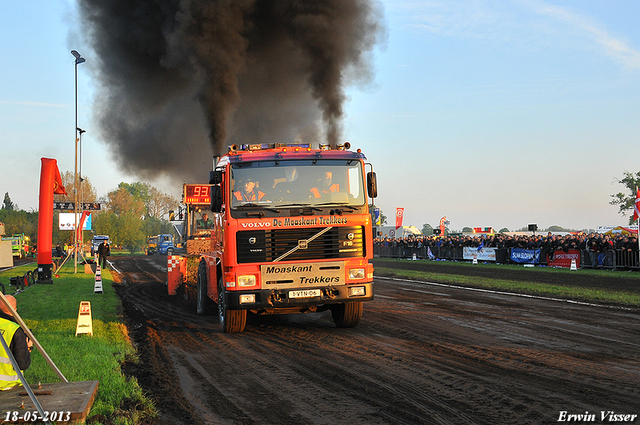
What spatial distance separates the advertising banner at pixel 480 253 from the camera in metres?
29.5

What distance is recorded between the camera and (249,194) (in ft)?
28.7

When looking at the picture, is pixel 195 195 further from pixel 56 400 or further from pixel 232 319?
pixel 56 400

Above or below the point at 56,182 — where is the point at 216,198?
below

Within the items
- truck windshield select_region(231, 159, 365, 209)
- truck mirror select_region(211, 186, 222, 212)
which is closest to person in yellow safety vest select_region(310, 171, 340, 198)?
truck windshield select_region(231, 159, 365, 209)

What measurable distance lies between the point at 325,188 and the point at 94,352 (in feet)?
14.1

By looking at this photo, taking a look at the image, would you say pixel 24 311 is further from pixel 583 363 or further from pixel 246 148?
pixel 583 363

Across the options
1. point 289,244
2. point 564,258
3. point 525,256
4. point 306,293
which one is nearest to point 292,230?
point 289,244

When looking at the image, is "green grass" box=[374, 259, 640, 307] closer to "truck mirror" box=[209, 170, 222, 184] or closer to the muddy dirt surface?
the muddy dirt surface

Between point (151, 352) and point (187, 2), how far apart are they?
1558cm

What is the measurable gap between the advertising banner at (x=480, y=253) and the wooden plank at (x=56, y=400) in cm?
2699

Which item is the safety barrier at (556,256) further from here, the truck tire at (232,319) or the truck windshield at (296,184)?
the truck tire at (232,319)

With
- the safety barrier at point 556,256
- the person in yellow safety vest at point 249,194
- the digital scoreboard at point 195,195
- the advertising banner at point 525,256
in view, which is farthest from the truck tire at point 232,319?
the advertising banner at point 525,256

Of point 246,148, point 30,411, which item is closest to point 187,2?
point 246,148

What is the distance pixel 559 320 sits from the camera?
10.3m
